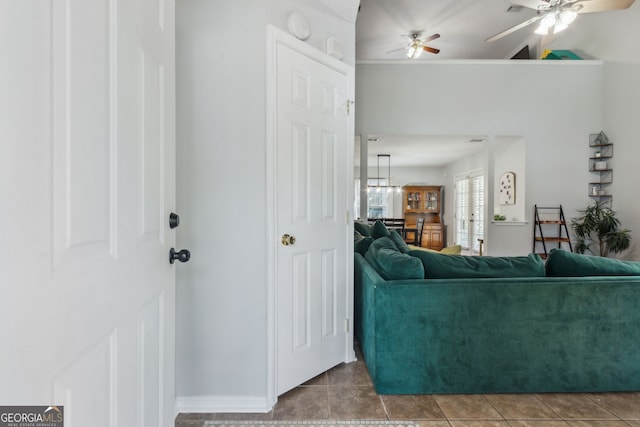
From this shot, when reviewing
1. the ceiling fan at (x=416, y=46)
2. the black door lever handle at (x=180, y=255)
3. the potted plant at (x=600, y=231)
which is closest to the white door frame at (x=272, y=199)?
the black door lever handle at (x=180, y=255)

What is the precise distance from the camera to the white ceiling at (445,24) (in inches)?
192

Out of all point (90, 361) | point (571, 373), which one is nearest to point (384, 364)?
point (571, 373)

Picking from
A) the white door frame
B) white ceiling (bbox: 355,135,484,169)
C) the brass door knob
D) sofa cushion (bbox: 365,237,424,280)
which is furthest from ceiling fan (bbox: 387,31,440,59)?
the brass door knob

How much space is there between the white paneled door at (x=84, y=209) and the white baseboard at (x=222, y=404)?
0.85m

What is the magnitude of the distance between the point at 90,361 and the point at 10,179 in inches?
15.4

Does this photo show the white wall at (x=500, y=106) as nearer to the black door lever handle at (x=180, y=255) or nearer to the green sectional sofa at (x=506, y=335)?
the green sectional sofa at (x=506, y=335)

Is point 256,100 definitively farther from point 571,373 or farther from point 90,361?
point 571,373

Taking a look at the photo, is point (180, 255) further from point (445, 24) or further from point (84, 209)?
point (445, 24)

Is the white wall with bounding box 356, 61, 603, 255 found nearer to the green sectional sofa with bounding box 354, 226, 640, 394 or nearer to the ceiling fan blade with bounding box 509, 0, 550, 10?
the ceiling fan blade with bounding box 509, 0, 550, 10

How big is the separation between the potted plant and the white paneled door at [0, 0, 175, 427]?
5.79 m

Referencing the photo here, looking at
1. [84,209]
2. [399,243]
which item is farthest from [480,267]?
[84,209]

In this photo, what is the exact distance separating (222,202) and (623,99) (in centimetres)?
589

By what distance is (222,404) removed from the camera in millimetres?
1782

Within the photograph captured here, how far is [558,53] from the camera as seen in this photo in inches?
209
